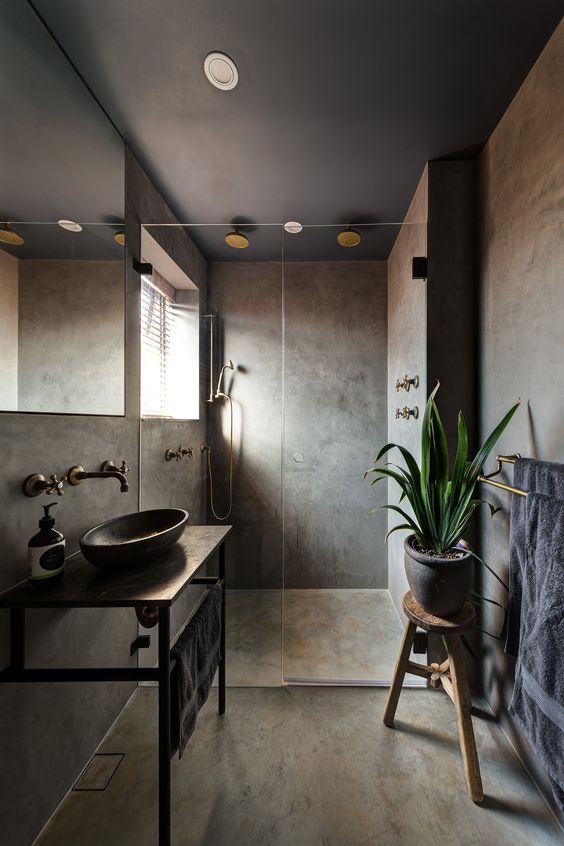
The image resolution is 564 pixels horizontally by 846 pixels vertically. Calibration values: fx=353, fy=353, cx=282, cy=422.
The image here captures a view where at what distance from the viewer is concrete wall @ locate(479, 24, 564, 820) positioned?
113cm

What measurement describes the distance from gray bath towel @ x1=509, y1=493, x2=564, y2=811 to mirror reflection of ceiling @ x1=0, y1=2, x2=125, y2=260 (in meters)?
1.68

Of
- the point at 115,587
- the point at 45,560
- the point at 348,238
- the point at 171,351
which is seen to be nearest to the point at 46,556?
the point at 45,560

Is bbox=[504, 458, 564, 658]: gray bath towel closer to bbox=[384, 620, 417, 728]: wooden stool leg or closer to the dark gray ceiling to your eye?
bbox=[384, 620, 417, 728]: wooden stool leg

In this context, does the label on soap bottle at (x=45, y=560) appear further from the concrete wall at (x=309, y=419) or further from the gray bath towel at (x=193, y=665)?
the concrete wall at (x=309, y=419)

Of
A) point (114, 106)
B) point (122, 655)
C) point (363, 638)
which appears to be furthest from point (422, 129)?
point (122, 655)

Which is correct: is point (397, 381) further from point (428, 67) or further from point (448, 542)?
point (428, 67)

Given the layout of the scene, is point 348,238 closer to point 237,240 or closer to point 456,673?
point 237,240

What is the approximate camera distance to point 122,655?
1.54 metres

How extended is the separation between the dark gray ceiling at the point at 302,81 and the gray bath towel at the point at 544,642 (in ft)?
4.76

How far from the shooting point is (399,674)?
1.47 meters

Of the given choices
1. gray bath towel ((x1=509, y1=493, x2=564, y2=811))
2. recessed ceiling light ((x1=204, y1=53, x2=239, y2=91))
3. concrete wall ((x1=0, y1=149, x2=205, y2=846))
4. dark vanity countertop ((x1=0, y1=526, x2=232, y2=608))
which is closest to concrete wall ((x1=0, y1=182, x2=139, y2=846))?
concrete wall ((x1=0, y1=149, x2=205, y2=846))

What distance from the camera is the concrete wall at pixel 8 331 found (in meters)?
0.95

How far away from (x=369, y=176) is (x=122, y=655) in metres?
2.49

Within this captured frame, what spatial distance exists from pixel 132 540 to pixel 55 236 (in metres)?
1.03
